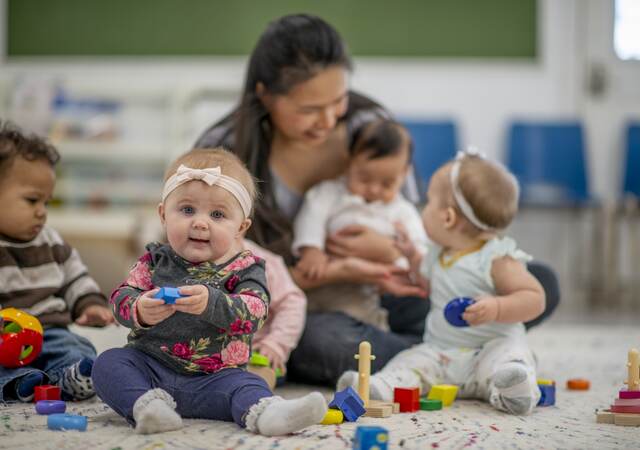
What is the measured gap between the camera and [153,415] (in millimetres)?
1155

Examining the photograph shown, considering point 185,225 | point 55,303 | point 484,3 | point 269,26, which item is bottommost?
point 55,303

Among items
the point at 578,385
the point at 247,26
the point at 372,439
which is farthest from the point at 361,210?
the point at 247,26

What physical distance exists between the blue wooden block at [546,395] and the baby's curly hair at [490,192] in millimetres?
306

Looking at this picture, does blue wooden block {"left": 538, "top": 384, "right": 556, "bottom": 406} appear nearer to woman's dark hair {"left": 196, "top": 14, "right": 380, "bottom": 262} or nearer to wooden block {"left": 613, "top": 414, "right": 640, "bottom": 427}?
wooden block {"left": 613, "top": 414, "right": 640, "bottom": 427}

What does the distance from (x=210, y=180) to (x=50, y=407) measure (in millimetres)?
435

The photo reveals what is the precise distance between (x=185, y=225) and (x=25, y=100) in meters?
3.45

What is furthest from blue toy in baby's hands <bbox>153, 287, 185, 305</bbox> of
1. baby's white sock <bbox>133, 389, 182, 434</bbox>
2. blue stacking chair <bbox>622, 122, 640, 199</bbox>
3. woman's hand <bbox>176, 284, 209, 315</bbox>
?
blue stacking chair <bbox>622, 122, 640, 199</bbox>

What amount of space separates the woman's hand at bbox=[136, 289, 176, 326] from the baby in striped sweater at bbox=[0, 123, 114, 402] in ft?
1.03

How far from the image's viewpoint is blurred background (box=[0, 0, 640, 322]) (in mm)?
4531

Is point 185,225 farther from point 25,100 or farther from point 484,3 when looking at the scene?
point 484,3

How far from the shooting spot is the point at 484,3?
4.70 metres

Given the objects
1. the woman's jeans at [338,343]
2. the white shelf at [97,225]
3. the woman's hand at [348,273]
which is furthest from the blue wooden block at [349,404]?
the white shelf at [97,225]

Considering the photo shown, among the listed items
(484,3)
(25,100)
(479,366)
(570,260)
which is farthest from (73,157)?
(479,366)

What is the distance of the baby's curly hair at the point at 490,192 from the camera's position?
5.27ft
